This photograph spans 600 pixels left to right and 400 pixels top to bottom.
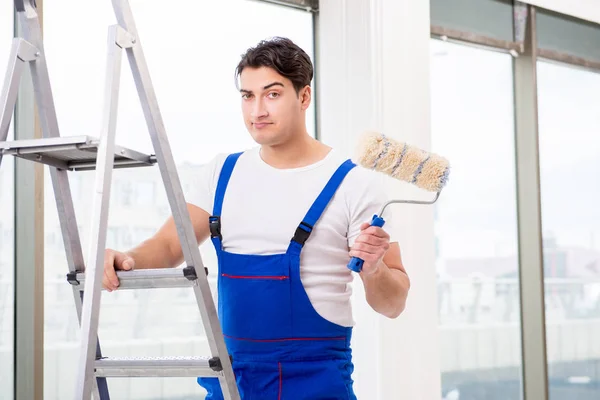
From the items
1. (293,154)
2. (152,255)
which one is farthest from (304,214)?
(152,255)

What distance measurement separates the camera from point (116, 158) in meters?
1.61

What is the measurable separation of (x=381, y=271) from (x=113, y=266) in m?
0.57

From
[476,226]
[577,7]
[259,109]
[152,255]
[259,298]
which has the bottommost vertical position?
[259,298]

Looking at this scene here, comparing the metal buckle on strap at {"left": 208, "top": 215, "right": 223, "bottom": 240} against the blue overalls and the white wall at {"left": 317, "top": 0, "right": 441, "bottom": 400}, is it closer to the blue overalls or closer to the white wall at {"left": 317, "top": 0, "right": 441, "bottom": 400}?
the blue overalls

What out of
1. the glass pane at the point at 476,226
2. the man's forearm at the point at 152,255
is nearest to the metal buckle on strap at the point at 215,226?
the man's forearm at the point at 152,255

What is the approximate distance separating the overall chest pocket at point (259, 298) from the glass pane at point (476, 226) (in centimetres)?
209

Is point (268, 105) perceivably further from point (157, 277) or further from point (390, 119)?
point (390, 119)

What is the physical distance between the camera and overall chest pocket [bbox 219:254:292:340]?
5.82 ft

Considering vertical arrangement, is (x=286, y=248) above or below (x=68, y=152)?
below

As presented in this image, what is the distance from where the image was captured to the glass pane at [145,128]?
2561mm

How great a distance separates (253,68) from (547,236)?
288 centimetres

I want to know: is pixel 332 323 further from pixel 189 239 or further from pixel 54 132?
pixel 54 132

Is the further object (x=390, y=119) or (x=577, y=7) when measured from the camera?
(x=577, y=7)

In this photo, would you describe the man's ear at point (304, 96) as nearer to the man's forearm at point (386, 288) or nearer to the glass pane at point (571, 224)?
the man's forearm at point (386, 288)
